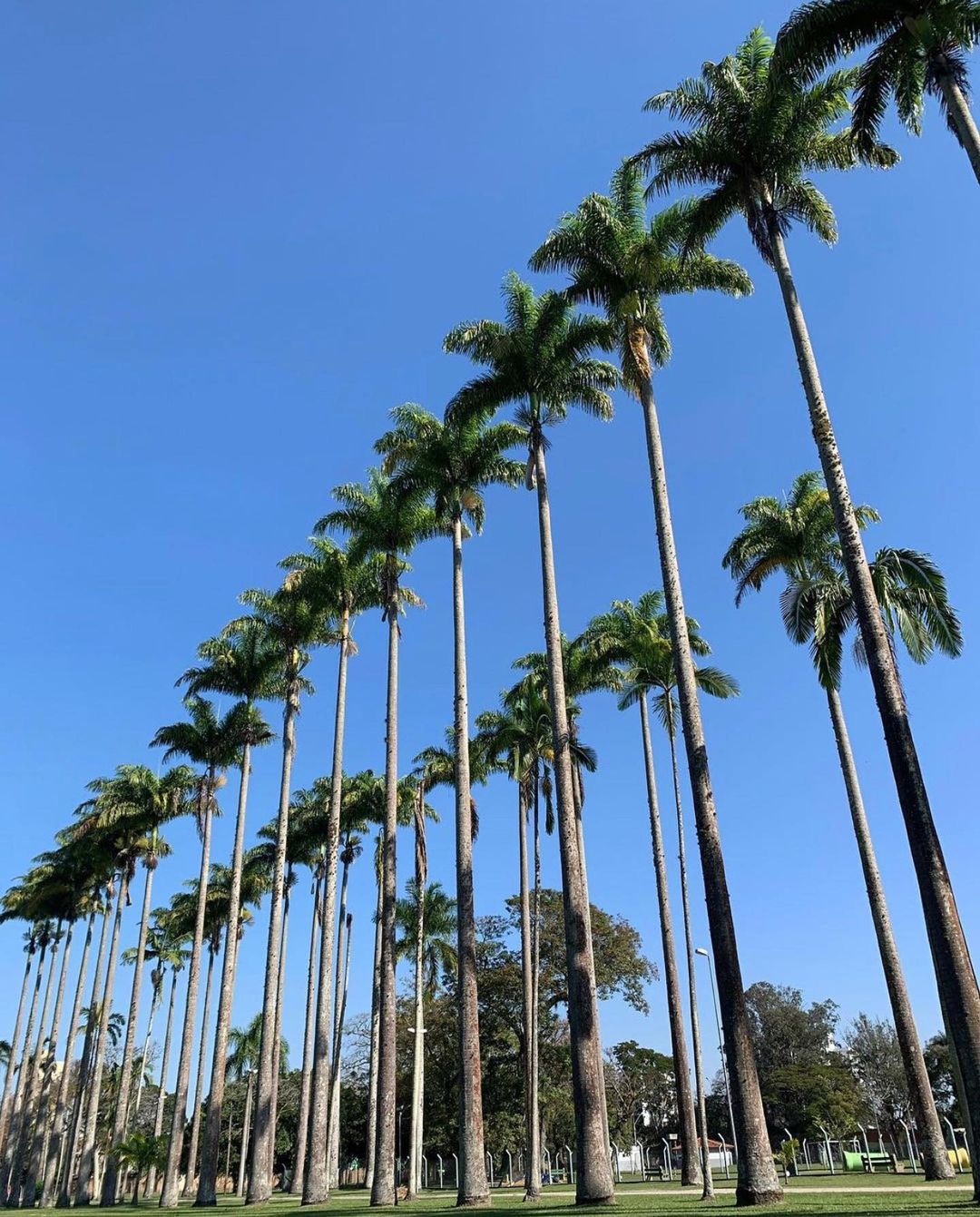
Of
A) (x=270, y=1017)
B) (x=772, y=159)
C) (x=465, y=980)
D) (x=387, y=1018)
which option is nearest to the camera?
(x=772, y=159)

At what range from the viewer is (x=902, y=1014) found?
21609mm

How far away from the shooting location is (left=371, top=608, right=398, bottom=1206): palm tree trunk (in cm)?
2377

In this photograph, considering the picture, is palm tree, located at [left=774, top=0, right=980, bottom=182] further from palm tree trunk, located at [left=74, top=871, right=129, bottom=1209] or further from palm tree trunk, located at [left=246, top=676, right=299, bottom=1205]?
palm tree trunk, located at [left=74, top=871, right=129, bottom=1209]

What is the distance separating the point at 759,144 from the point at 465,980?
2039 centimetres

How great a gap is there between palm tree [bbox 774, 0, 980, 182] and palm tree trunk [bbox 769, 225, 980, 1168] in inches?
183

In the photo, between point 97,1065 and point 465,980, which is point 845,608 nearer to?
point 465,980

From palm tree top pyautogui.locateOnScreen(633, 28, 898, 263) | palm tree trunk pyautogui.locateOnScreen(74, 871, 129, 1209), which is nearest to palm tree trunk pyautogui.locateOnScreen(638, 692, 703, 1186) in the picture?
palm tree top pyautogui.locateOnScreen(633, 28, 898, 263)

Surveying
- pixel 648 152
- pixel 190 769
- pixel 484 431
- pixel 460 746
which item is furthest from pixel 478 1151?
pixel 190 769

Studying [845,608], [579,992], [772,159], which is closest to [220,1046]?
[579,992]

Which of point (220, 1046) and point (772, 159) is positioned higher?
point (772, 159)

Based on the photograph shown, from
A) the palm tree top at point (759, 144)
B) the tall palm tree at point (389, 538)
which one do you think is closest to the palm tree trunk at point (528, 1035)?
the tall palm tree at point (389, 538)

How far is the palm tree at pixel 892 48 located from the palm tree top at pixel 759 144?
3.66 feet

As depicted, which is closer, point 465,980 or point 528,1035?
point 465,980

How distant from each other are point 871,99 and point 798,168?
2426 millimetres
